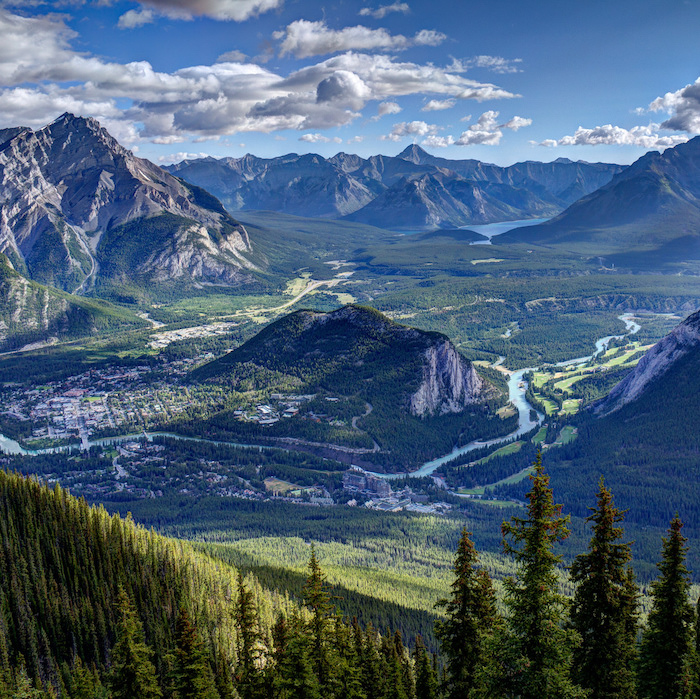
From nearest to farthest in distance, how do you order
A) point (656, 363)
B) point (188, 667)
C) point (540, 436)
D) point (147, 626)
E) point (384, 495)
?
point (188, 667) → point (147, 626) → point (384, 495) → point (540, 436) → point (656, 363)

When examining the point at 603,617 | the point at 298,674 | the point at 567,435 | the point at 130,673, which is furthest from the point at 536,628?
the point at 567,435

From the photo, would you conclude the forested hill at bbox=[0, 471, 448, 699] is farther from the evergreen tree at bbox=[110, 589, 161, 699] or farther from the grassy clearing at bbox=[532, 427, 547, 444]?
the grassy clearing at bbox=[532, 427, 547, 444]

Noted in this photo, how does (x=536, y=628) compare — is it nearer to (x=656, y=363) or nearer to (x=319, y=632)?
(x=319, y=632)

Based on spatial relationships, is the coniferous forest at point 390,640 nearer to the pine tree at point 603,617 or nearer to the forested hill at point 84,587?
the pine tree at point 603,617

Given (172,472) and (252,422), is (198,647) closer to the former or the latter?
(172,472)

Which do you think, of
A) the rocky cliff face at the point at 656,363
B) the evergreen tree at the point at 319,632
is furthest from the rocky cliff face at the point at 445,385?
the evergreen tree at the point at 319,632

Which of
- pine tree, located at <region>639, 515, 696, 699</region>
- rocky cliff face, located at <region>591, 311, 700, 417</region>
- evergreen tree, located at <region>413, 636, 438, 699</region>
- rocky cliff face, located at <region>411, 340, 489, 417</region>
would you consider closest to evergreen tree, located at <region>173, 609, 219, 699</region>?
evergreen tree, located at <region>413, 636, 438, 699</region>

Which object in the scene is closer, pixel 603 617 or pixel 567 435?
pixel 603 617
